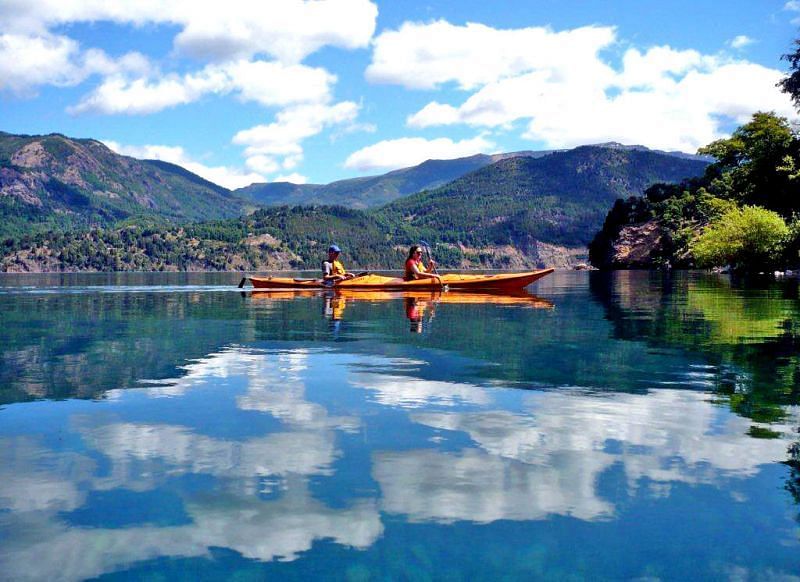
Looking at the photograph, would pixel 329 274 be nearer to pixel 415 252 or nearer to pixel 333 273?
pixel 333 273

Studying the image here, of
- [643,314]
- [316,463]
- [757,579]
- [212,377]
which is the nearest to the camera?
[757,579]

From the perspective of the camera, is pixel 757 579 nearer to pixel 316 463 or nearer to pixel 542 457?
pixel 542 457

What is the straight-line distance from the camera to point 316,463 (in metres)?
9.11

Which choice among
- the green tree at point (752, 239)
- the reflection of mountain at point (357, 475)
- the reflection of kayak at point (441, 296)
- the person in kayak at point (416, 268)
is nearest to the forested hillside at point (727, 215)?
the green tree at point (752, 239)

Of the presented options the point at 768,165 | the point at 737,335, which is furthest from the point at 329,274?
the point at 768,165

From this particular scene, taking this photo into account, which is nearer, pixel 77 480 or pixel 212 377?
pixel 77 480

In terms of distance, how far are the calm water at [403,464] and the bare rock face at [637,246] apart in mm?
140267

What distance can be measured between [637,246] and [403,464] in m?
161

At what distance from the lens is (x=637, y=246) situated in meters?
161

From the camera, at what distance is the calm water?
6.43m

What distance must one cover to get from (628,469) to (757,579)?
278 cm

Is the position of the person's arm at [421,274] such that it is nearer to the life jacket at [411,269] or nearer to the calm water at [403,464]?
the life jacket at [411,269]

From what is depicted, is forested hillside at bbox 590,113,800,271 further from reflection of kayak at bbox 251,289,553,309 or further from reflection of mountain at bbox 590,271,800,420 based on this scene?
reflection of kayak at bbox 251,289,553,309

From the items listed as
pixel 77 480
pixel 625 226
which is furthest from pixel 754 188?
pixel 77 480
